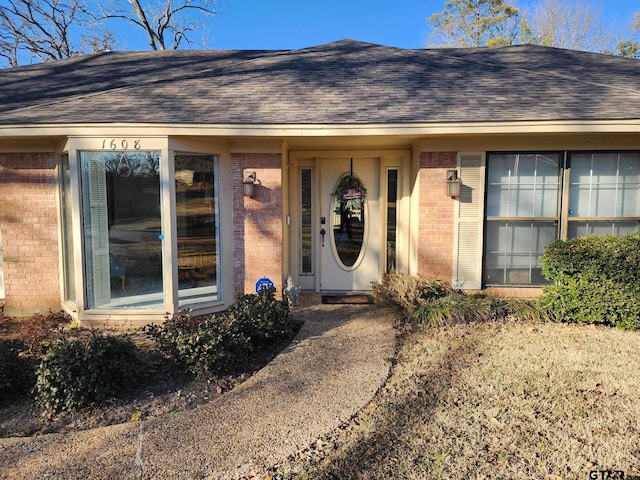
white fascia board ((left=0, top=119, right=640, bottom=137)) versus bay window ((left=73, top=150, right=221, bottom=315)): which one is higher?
white fascia board ((left=0, top=119, right=640, bottom=137))

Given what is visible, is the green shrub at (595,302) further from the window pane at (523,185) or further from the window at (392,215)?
the window at (392,215)

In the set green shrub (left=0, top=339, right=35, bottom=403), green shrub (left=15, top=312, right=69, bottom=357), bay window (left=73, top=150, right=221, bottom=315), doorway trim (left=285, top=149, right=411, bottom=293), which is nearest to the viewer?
green shrub (left=0, top=339, right=35, bottom=403)

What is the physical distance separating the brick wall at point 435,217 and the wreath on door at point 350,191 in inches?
49.7

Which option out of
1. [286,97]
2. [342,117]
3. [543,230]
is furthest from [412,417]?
[286,97]

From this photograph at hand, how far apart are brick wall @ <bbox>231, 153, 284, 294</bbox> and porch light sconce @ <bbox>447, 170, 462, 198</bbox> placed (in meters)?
2.46

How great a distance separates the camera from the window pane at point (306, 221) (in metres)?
7.33

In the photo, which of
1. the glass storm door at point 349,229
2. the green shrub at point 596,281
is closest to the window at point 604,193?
the green shrub at point 596,281

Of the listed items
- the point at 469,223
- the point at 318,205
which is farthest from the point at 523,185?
the point at 318,205

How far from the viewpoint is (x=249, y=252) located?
632 cm

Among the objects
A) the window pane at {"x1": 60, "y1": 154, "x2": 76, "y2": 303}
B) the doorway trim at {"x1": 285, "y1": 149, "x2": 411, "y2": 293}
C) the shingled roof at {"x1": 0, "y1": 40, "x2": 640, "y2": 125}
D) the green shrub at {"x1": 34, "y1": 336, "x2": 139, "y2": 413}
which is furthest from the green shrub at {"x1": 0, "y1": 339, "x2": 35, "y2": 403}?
the doorway trim at {"x1": 285, "y1": 149, "x2": 411, "y2": 293}

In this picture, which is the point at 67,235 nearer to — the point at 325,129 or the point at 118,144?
Answer: the point at 118,144

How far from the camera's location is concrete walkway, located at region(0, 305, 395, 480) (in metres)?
2.72

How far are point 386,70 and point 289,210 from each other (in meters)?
2.99

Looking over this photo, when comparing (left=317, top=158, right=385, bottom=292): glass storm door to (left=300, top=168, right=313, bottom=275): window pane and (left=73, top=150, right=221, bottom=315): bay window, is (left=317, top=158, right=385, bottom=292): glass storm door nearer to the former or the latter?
(left=300, top=168, right=313, bottom=275): window pane
